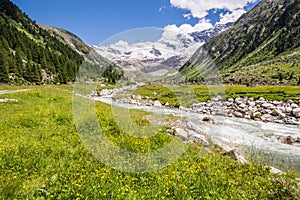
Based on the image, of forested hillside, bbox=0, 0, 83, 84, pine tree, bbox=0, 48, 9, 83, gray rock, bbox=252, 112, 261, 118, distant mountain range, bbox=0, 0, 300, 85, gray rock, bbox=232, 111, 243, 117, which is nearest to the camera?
distant mountain range, bbox=0, 0, 300, 85

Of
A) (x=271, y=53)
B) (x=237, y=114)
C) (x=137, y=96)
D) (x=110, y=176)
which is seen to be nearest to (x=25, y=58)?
(x=137, y=96)

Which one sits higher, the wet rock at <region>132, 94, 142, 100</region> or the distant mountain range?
the distant mountain range

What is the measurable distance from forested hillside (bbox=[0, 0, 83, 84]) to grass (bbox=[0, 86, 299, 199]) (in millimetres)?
60606

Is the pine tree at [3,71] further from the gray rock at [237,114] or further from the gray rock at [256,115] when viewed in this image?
the gray rock at [256,115]

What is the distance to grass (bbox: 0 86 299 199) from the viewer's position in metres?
5.62

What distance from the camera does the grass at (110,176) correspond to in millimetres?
5621

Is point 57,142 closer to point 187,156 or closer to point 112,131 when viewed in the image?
point 112,131

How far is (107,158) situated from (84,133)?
3.19m

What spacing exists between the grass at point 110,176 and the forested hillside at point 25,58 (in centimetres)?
6061

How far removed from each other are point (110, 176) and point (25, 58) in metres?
92.6

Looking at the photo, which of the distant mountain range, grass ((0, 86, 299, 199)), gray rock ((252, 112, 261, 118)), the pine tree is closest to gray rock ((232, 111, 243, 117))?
gray rock ((252, 112, 261, 118))

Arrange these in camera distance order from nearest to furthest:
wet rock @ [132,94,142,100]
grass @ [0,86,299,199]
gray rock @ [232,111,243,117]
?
grass @ [0,86,299,199] < gray rock @ [232,111,243,117] < wet rock @ [132,94,142,100]

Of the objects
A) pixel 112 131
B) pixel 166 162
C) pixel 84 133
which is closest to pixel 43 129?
pixel 84 133

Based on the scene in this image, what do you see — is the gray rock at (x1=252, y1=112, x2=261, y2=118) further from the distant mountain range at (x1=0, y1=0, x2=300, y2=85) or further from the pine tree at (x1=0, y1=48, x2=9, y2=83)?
the pine tree at (x1=0, y1=48, x2=9, y2=83)
